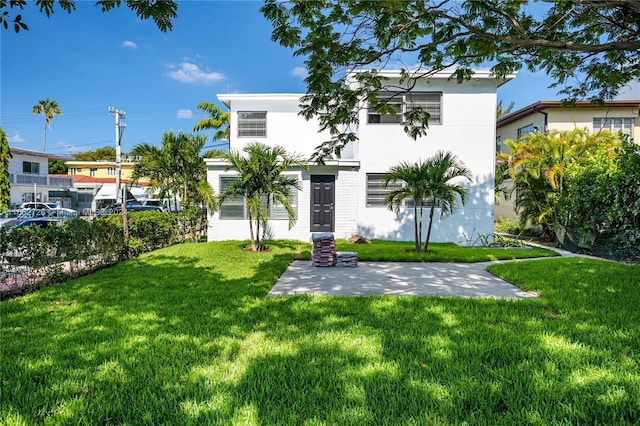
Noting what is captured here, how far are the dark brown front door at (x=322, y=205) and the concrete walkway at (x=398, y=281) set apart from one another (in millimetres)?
4815

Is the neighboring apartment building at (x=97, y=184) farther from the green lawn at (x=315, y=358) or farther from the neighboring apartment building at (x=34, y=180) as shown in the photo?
the green lawn at (x=315, y=358)

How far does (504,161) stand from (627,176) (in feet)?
19.2

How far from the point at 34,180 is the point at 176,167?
28.1 m

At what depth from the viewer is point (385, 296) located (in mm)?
5820

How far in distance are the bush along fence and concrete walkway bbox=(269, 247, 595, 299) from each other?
4.26 meters

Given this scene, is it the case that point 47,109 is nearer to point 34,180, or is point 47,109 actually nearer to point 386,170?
point 34,180

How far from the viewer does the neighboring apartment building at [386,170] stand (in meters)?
13.1

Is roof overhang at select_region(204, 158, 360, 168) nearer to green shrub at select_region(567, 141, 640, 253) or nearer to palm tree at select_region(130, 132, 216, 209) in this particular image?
palm tree at select_region(130, 132, 216, 209)

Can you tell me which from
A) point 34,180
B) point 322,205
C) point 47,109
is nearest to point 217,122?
point 322,205

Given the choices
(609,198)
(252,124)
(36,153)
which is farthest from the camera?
(36,153)

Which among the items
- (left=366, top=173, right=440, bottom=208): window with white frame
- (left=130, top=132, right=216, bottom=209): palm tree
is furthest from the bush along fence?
(left=366, top=173, right=440, bottom=208): window with white frame

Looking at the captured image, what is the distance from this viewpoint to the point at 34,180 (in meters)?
32.5

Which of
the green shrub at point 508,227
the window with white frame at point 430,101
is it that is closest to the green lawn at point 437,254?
the green shrub at point 508,227

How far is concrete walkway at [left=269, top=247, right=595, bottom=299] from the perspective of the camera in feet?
20.7
